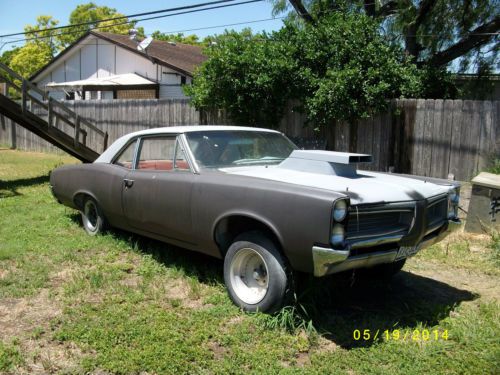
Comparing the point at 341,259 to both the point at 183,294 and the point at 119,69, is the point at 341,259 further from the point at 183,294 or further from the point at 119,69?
the point at 119,69

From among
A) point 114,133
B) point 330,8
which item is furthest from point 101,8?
point 330,8

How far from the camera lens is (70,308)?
4352mm

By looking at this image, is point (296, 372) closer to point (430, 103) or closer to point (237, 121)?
point (430, 103)

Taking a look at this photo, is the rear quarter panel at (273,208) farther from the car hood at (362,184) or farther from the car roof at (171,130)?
the car roof at (171,130)

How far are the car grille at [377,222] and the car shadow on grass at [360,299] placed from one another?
759mm

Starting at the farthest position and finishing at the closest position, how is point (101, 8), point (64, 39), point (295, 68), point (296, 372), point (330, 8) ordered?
point (101, 8), point (64, 39), point (330, 8), point (295, 68), point (296, 372)

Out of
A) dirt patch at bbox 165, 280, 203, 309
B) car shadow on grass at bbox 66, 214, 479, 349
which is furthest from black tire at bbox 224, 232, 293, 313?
dirt patch at bbox 165, 280, 203, 309

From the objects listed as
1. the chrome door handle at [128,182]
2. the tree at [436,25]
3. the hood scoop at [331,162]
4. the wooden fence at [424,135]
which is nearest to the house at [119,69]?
the tree at [436,25]

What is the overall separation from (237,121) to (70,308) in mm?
7084

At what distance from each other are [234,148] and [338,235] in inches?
75.7

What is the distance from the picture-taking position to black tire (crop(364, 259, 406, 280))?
202 inches

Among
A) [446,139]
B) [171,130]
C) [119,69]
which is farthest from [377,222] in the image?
[119,69]

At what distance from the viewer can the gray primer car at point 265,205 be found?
3.74 m

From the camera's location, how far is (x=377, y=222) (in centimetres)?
395
